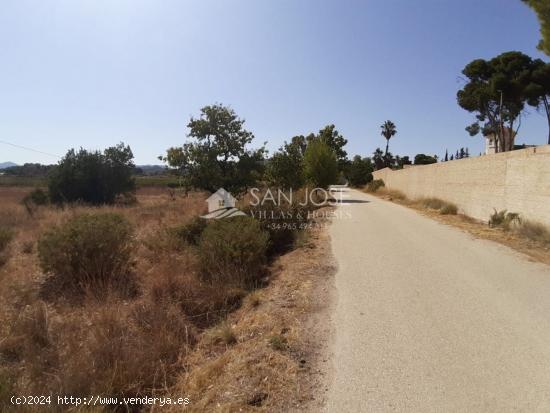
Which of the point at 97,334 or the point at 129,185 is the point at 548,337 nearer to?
the point at 97,334

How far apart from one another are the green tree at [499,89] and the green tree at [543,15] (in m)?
19.7

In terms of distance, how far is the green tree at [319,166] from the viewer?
93.4 ft

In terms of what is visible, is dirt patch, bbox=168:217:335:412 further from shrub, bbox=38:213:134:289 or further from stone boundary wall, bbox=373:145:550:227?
stone boundary wall, bbox=373:145:550:227

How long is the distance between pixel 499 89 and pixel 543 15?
20449mm

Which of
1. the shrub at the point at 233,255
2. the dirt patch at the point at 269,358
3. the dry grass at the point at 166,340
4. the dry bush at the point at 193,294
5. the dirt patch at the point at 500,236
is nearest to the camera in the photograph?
the dirt patch at the point at 269,358

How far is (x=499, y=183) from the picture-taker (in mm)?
12055

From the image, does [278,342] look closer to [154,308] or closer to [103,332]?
[103,332]

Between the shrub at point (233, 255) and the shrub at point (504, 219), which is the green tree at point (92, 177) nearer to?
the shrub at point (233, 255)

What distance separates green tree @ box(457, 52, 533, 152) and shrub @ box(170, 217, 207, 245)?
28.8 m

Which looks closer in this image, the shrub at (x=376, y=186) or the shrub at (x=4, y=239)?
the shrub at (x=4, y=239)

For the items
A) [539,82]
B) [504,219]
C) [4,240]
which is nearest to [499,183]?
[504,219]

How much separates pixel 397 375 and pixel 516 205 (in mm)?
10059

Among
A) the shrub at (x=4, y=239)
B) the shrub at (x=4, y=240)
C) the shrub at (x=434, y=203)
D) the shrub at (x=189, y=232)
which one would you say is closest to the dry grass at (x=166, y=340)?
the shrub at (x=189, y=232)

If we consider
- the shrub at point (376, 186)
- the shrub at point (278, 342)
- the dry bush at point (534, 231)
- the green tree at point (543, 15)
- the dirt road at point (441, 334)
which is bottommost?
the shrub at point (278, 342)
